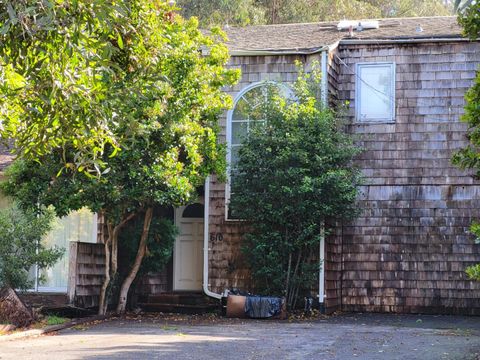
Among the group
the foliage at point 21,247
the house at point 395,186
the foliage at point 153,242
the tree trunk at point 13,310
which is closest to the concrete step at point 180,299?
the house at point 395,186

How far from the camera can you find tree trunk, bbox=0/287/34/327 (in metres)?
12.6

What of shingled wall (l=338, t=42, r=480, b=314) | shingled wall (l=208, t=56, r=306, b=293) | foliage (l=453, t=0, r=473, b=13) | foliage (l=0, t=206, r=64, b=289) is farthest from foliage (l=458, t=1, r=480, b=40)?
foliage (l=0, t=206, r=64, b=289)

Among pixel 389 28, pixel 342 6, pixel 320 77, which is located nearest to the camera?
pixel 320 77

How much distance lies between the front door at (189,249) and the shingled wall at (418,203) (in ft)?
10.9

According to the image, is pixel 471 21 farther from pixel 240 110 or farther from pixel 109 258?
pixel 109 258

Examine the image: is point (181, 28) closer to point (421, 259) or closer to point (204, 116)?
point (204, 116)

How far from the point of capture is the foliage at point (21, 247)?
549 inches

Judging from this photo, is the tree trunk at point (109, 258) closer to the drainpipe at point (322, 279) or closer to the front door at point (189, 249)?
the front door at point (189, 249)

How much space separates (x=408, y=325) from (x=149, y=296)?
554 centimetres

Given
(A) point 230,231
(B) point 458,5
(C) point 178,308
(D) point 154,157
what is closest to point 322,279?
(A) point 230,231

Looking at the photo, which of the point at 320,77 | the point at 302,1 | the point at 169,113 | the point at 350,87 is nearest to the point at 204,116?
the point at 169,113

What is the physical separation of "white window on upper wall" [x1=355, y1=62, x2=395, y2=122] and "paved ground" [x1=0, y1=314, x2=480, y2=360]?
440cm

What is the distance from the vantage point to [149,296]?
16.8 metres

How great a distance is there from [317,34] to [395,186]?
3945mm
